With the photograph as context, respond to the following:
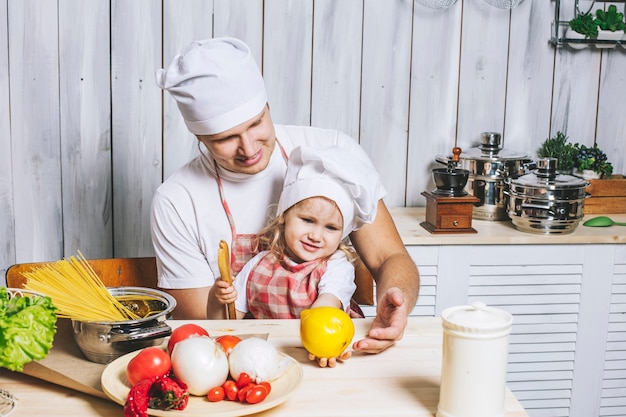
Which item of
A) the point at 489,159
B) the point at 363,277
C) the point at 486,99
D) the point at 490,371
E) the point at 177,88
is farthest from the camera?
the point at 486,99

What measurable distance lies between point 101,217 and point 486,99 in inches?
60.1

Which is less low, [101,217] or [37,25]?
[37,25]

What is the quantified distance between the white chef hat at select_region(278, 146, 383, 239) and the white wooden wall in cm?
96

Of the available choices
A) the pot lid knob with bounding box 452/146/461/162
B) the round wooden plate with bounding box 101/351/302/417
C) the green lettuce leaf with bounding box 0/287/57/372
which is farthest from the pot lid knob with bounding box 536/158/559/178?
the green lettuce leaf with bounding box 0/287/57/372

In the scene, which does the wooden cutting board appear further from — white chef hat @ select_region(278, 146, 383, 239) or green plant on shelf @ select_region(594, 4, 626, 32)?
green plant on shelf @ select_region(594, 4, 626, 32)

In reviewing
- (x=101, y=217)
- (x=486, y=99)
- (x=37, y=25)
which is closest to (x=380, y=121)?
(x=486, y=99)

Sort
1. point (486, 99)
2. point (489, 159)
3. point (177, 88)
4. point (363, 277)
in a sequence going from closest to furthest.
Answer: point (177, 88) < point (363, 277) < point (489, 159) < point (486, 99)

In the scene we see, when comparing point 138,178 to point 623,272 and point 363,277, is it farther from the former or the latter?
point 623,272

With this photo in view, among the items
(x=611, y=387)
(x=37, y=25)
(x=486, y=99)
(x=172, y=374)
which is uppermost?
(x=37, y=25)

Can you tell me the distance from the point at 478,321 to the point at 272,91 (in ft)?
6.00

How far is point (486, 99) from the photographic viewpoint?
2895 millimetres

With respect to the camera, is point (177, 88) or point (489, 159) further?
point (489, 159)

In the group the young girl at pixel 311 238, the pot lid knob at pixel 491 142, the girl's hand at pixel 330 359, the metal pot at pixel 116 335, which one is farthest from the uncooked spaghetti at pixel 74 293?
the pot lid knob at pixel 491 142

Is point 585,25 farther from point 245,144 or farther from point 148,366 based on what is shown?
point 148,366
